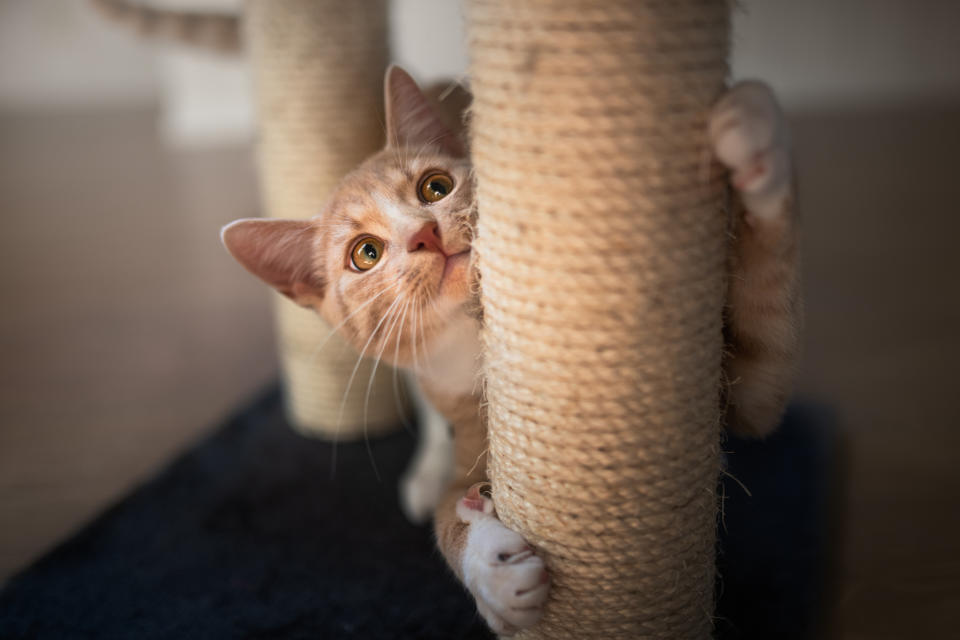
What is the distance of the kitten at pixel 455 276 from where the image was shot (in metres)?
0.72

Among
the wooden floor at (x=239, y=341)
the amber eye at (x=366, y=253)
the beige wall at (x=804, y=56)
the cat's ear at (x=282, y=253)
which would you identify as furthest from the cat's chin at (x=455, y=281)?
the beige wall at (x=804, y=56)

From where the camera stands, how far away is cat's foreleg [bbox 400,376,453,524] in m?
1.31

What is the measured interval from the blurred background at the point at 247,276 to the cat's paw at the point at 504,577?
1.61 ft

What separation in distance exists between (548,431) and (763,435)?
313mm

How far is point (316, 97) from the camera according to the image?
4.64ft

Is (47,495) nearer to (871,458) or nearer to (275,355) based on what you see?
(275,355)

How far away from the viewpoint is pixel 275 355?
6.73 feet

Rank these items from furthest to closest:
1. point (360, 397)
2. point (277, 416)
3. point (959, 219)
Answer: point (959, 219), point (277, 416), point (360, 397)

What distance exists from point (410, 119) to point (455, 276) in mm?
292

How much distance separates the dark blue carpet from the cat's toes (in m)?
0.48

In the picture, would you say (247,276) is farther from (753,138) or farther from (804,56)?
(804,56)

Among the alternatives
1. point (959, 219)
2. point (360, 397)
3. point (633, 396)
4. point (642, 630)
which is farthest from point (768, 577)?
point (959, 219)

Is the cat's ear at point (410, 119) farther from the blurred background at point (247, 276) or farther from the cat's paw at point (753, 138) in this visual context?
the cat's paw at point (753, 138)

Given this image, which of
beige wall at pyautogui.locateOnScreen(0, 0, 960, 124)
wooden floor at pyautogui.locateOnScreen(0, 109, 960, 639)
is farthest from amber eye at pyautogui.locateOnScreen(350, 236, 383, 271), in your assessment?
beige wall at pyautogui.locateOnScreen(0, 0, 960, 124)
